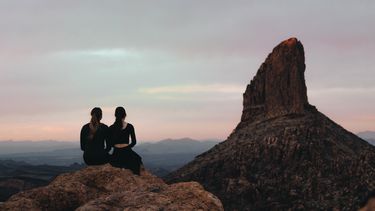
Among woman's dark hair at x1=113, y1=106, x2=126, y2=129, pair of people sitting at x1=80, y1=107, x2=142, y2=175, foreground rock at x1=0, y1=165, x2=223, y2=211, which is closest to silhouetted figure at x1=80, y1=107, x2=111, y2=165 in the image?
pair of people sitting at x1=80, y1=107, x2=142, y2=175

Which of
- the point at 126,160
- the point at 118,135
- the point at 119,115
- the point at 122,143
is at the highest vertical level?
the point at 119,115

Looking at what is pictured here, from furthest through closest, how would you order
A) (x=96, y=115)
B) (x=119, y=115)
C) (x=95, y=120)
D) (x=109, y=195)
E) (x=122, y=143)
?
1. (x=122, y=143)
2. (x=119, y=115)
3. (x=95, y=120)
4. (x=96, y=115)
5. (x=109, y=195)

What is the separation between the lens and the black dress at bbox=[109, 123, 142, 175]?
70.5 ft

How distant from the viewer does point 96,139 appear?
2192cm

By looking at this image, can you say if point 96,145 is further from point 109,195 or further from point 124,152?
point 109,195

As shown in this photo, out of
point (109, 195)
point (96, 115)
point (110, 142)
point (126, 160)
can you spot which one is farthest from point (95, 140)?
point (109, 195)

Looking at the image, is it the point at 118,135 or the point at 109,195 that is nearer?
the point at 109,195

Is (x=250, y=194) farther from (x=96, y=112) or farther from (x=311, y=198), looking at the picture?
(x=96, y=112)

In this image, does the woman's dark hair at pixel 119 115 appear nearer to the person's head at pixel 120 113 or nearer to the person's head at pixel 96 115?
the person's head at pixel 120 113

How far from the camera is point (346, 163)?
196000 mm

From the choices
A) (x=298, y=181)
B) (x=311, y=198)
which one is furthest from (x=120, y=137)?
(x=298, y=181)

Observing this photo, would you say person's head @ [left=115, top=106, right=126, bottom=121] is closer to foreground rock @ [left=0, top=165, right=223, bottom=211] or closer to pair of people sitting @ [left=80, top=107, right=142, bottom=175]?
pair of people sitting @ [left=80, top=107, right=142, bottom=175]

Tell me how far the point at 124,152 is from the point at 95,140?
1.26 m

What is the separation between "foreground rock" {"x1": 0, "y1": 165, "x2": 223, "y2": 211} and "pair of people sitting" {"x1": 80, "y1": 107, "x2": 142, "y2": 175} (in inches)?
45.7
